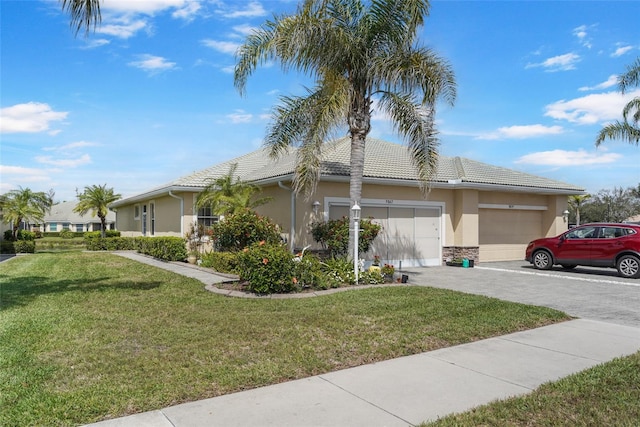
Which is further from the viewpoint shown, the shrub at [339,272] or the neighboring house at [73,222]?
the neighboring house at [73,222]

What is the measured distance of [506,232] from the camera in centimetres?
1944

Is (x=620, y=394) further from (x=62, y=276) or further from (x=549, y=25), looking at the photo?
(x=62, y=276)

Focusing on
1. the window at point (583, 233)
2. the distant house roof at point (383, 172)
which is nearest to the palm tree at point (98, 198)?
the distant house roof at point (383, 172)

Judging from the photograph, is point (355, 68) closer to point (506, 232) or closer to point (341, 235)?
point (341, 235)

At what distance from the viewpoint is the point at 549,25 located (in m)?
12.3

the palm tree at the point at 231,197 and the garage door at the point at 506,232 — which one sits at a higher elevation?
the palm tree at the point at 231,197

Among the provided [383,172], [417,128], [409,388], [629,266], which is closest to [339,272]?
[417,128]

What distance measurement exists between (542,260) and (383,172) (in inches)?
257

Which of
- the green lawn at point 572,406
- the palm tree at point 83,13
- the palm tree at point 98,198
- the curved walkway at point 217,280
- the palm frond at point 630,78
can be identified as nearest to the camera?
the green lawn at point 572,406

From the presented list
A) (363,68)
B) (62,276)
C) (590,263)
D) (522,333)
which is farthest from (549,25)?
(62,276)

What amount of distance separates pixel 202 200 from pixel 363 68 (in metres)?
7.46

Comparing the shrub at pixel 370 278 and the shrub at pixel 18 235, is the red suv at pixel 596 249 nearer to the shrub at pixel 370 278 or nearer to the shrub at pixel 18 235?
the shrub at pixel 370 278

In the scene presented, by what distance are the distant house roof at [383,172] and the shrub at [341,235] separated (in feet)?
5.79

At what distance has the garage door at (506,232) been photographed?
738 inches
